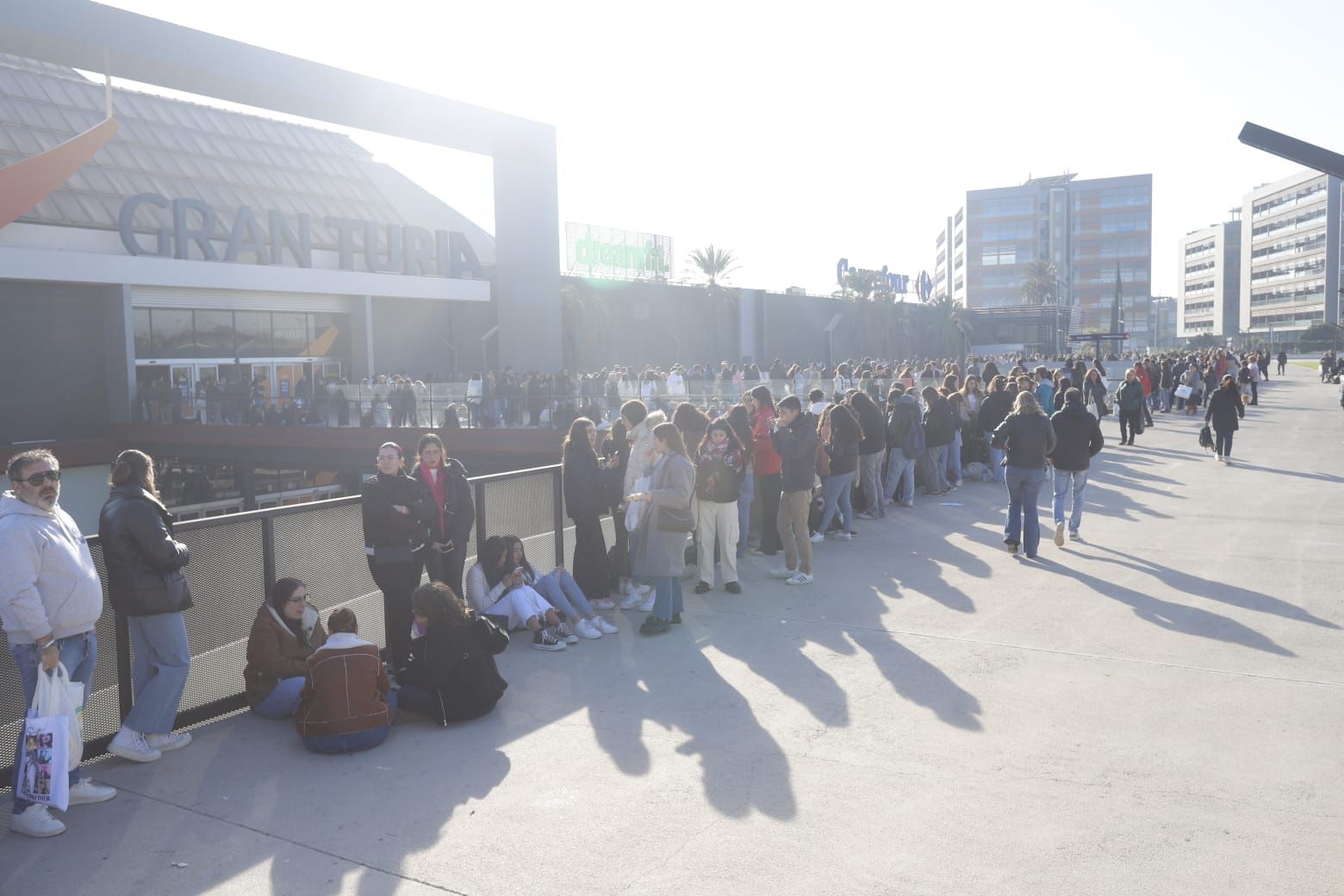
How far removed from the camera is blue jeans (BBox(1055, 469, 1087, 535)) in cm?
1182

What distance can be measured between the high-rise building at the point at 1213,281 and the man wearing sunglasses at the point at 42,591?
15552 cm

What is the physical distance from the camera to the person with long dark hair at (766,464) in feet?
36.0

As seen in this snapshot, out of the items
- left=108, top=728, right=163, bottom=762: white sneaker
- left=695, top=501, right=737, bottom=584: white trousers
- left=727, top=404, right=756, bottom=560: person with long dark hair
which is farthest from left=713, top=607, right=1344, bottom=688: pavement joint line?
left=108, top=728, right=163, bottom=762: white sneaker

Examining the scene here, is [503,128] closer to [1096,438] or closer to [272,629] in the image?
[1096,438]

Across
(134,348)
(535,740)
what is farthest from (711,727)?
(134,348)

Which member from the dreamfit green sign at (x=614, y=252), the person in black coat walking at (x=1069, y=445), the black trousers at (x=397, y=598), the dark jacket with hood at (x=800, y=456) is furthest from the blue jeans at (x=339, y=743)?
the dreamfit green sign at (x=614, y=252)

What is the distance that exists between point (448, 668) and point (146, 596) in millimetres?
1781

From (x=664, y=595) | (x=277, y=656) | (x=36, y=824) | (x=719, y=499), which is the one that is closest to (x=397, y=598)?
(x=277, y=656)

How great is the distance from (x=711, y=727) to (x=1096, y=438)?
754 centimetres

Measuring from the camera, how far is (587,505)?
913cm

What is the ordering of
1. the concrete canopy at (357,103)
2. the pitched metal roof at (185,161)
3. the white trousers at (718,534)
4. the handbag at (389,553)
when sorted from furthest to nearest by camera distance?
1. the pitched metal roof at (185,161)
2. the concrete canopy at (357,103)
3. the white trousers at (718,534)
4. the handbag at (389,553)

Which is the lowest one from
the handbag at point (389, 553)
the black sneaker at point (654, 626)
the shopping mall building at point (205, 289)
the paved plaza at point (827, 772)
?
the paved plaza at point (827, 772)

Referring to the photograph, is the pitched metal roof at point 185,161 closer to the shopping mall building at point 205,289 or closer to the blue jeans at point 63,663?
the shopping mall building at point 205,289

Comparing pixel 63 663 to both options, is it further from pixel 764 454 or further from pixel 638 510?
pixel 764 454
